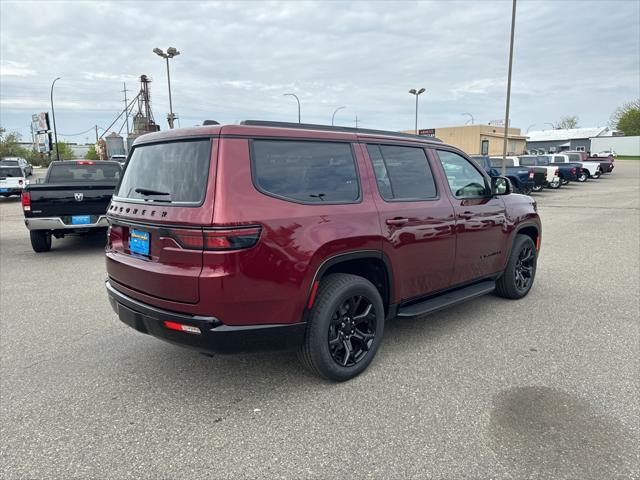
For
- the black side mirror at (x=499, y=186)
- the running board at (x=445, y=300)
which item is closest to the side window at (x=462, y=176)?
the black side mirror at (x=499, y=186)

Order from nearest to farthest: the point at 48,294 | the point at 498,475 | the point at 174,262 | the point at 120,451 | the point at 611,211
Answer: the point at 498,475 → the point at 120,451 → the point at 174,262 → the point at 48,294 → the point at 611,211

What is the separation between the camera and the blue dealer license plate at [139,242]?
9.84 feet

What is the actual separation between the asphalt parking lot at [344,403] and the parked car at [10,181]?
17505 mm

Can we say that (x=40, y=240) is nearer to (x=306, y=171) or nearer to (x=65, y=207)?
(x=65, y=207)

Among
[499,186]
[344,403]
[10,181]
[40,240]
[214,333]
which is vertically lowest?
[344,403]

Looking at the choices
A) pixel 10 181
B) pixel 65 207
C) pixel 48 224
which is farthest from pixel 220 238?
pixel 10 181

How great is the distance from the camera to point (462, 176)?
4441 millimetres

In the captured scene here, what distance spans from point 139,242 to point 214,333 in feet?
2.86

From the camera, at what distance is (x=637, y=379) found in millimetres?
3350

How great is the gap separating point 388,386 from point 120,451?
5.82 ft

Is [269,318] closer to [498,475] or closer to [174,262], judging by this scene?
[174,262]

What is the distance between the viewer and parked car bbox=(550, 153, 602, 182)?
87.7 feet

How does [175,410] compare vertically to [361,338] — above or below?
below

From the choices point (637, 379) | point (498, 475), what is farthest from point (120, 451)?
point (637, 379)
